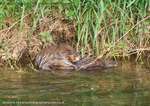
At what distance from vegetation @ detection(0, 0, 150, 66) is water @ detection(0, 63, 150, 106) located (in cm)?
35

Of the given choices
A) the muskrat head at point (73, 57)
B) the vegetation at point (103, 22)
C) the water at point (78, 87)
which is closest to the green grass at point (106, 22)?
the vegetation at point (103, 22)

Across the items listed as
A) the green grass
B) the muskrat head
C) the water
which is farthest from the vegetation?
the water

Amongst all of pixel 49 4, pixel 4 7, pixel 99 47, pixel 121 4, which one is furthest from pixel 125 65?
pixel 4 7

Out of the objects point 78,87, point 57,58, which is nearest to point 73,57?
point 57,58

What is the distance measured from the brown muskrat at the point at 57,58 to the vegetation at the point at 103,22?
6.2 inches

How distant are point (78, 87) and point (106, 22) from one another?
133 cm

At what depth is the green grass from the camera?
23.6 feet

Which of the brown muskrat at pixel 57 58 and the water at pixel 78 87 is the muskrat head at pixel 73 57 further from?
→ the water at pixel 78 87

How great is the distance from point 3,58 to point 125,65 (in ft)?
5.27

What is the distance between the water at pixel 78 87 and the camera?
5922mm

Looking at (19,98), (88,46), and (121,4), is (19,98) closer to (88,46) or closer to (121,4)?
(88,46)

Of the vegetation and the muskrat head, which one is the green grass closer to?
the vegetation

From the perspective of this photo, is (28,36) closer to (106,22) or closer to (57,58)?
(57,58)

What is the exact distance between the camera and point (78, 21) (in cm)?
729
